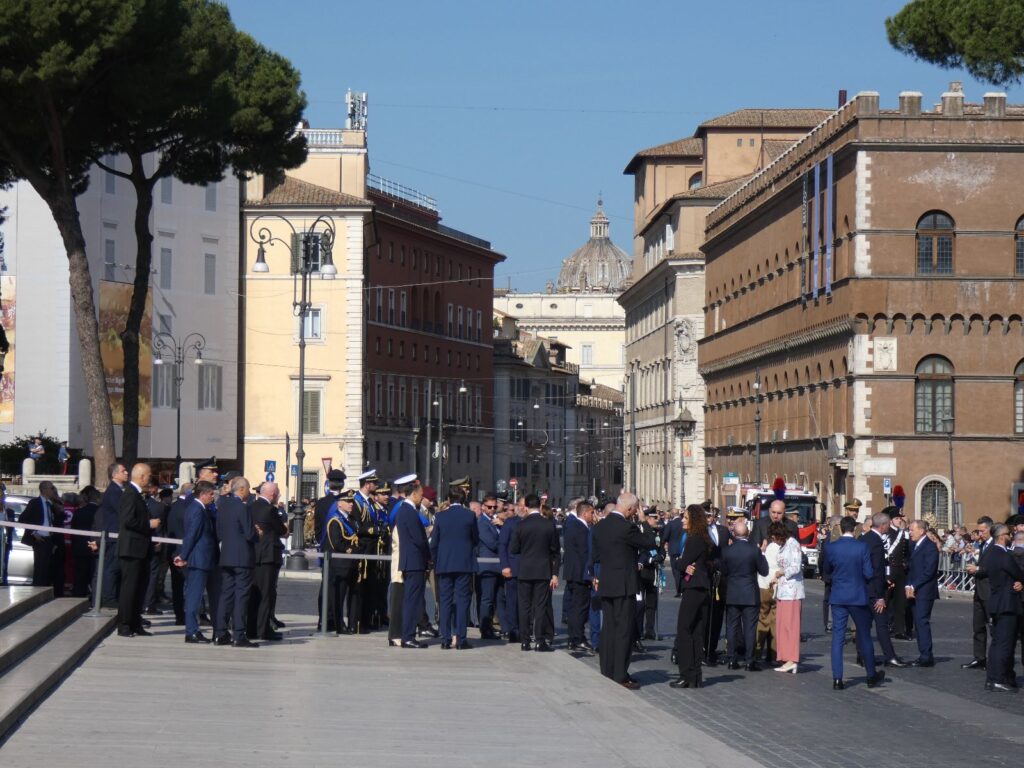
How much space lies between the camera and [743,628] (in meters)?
21.0

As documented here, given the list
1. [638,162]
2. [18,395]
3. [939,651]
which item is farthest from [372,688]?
[638,162]

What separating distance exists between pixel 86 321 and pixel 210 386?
53.8 m

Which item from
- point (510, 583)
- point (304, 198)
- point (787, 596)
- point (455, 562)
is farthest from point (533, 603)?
point (304, 198)

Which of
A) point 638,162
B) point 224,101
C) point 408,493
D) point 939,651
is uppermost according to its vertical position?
point 638,162

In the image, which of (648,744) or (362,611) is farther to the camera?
(362,611)

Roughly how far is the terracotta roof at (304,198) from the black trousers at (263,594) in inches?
2656

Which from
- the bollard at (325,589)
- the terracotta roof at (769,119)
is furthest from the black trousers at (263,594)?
the terracotta roof at (769,119)

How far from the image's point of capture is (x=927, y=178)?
196 ft

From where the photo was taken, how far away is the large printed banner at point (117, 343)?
239 feet

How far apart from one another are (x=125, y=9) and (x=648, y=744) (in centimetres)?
2053

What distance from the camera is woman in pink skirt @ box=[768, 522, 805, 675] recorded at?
20.6m

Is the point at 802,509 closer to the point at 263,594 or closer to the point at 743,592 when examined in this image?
the point at 743,592

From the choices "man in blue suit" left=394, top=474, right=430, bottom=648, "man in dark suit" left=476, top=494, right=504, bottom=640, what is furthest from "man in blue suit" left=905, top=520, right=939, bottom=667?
"man in blue suit" left=394, top=474, right=430, bottom=648

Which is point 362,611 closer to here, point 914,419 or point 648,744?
point 648,744
